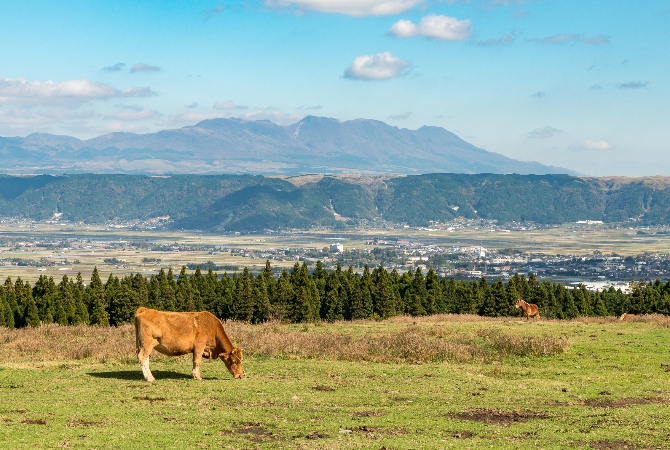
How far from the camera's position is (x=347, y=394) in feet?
57.0

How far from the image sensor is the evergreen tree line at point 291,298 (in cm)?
5122

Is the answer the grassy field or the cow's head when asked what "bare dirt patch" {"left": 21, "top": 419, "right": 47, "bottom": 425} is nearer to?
the grassy field

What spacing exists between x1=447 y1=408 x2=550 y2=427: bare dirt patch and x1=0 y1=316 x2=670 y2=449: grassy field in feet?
0.12

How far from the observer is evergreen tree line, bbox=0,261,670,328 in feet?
168

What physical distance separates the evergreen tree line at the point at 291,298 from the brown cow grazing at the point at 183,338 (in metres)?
29.5

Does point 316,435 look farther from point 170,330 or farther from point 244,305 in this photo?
point 244,305

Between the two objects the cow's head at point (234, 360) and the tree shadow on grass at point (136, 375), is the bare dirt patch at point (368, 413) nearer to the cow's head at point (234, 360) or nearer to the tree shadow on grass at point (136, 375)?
the cow's head at point (234, 360)

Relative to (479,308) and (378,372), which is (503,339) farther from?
(479,308)

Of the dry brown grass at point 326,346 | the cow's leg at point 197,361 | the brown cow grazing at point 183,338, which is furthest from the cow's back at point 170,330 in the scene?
A: the dry brown grass at point 326,346

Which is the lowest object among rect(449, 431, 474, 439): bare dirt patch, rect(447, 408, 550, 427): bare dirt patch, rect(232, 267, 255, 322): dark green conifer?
rect(232, 267, 255, 322): dark green conifer

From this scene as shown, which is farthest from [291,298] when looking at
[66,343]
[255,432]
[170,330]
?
[255,432]

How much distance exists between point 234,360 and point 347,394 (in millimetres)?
3313

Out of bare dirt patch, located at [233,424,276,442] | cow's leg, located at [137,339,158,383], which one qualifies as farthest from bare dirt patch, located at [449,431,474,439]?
cow's leg, located at [137,339,158,383]

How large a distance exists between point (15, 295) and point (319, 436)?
44760 mm
